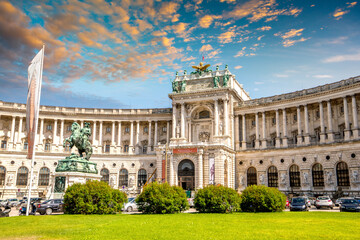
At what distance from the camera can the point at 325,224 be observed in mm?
20578

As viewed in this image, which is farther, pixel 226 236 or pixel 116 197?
pixel 116 197

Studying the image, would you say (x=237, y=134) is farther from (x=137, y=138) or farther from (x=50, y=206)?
(x=50, y=206)

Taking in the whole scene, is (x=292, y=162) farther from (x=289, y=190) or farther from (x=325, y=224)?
(x=325, y=224)

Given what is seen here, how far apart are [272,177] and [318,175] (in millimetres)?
8450

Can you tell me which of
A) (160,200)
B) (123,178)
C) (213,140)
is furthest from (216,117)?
(160,200)

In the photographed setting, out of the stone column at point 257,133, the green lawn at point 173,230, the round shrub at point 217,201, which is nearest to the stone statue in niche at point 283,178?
the stone column at point 257,133

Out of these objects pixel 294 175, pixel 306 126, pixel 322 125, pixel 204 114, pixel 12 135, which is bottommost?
pixel 294 175

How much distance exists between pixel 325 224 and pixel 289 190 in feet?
129

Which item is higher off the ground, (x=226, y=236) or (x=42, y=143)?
(x=42, y=143)

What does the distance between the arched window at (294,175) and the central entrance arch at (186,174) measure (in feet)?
57.4

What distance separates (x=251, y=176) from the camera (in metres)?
63.8

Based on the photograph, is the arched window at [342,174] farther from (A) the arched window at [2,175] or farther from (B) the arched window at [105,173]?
(A) the arched window at [2,175]

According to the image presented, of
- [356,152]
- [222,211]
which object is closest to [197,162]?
[356,152]

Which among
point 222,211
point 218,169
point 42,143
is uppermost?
point 42,143
